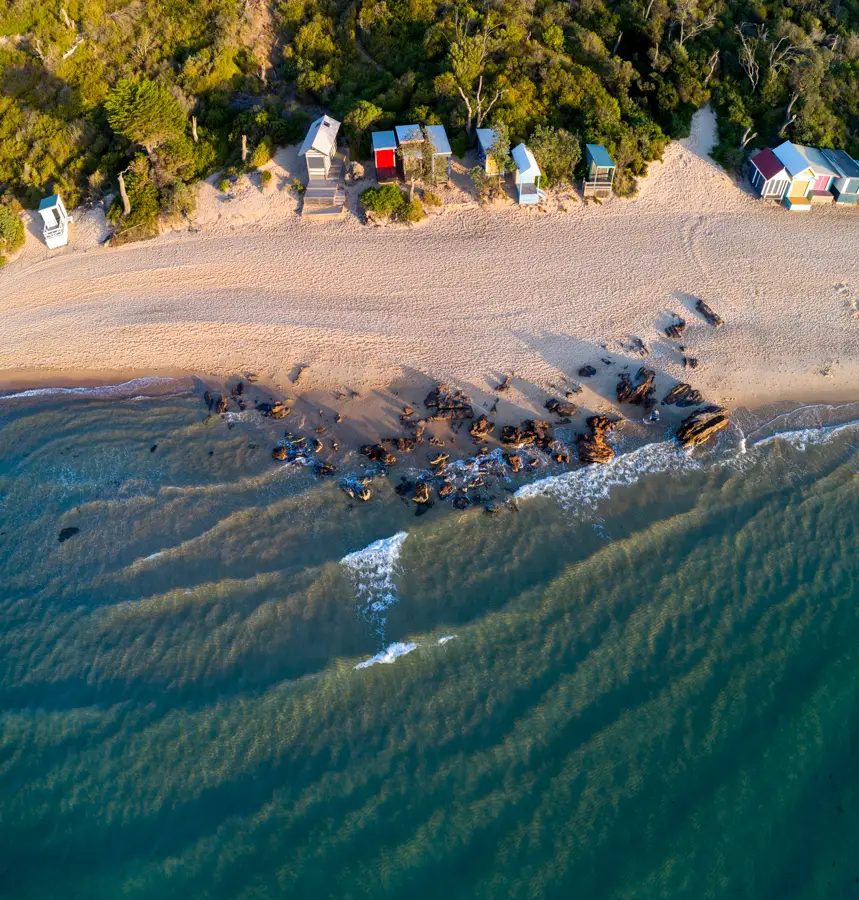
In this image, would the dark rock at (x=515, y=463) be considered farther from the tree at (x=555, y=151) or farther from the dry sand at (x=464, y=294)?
the tree at (x=555, y=151)

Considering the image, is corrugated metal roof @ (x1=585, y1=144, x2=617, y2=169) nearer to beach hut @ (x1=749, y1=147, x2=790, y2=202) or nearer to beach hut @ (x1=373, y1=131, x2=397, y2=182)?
beach hut @ (x1=749, y1=147, x2=790, y2=202)

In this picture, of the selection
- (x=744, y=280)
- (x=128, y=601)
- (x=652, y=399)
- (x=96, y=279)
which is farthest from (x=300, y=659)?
(x=744, y=280)

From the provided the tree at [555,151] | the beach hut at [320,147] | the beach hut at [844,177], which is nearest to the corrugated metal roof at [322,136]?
the beach hut at [320,147]

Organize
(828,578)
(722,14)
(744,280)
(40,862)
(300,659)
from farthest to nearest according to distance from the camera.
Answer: (722,14) → (744,280) → (828,578) → (300,659) → (40,862)

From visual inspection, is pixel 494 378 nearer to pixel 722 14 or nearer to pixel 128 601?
pixel 128 601

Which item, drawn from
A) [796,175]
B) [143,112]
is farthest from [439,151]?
[796,175]

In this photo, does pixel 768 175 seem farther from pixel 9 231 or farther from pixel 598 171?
pixel 9 231

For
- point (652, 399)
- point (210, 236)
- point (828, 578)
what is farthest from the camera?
point (210, 236)
